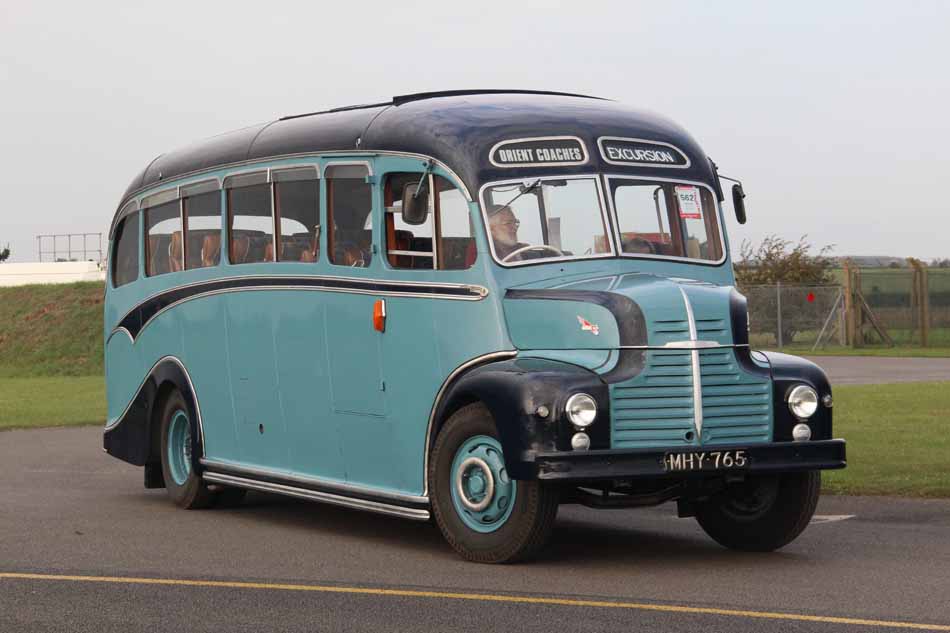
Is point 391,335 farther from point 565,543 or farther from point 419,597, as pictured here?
point 419,597

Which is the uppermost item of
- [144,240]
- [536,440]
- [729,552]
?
[144,240]

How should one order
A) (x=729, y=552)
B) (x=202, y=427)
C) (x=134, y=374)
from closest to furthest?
(x=729, y=552), (x=202, y=427), (x=134, y=374)

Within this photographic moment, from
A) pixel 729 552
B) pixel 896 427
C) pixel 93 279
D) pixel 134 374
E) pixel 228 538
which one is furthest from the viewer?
pixel 93 279

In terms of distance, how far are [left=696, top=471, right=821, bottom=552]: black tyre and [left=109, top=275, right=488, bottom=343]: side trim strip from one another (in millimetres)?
2219

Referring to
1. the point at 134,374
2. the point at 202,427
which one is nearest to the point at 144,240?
the point at 134,374

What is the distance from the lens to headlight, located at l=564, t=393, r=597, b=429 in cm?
938

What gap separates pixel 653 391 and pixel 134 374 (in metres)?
6.91

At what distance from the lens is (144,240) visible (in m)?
15.2

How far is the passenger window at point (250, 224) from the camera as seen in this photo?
1267 cm

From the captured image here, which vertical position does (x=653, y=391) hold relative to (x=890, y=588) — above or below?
above

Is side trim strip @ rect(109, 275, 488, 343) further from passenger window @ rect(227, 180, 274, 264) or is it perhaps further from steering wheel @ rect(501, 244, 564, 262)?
steering wheel @ rect(501, 244, 564, 262)

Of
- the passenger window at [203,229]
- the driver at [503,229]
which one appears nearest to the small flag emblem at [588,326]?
the driver at [503,229]

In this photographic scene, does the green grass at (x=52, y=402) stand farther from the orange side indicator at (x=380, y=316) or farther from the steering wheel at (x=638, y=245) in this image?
the steering wheel at (x=638, y=245)

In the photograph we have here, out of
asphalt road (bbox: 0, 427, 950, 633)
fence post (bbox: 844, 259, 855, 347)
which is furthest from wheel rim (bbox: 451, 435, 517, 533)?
fence post (bbox: 844, 259, 855, 347)
